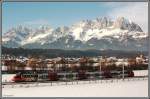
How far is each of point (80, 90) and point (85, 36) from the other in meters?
0.61

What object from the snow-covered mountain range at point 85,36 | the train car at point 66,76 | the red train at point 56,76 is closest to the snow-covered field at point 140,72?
the red train at point 56,76

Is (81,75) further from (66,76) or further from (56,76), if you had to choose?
(56,76)

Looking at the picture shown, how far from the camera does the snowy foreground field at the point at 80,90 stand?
667 centimetres

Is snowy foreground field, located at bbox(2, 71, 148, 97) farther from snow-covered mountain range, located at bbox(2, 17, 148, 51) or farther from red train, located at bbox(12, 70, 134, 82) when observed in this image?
snow-covered mountain range, located at bbox(2, 17, 148, 51)

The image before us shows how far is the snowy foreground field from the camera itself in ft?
21.9

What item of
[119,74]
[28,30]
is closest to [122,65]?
[119,74]

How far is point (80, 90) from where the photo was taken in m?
6.73

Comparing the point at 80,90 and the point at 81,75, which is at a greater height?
the point at 81,75

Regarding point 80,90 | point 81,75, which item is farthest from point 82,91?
point 81,75

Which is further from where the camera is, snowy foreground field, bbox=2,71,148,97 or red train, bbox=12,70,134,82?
red train, bbox=12,70,134,82

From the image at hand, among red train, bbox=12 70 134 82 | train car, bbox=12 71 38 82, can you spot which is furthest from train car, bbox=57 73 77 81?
train car, bbox=12 71 38 82

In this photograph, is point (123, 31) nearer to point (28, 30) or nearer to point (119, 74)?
point (119, 74)

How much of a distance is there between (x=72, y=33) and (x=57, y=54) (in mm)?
290

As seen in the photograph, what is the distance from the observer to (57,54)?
6812 mm
